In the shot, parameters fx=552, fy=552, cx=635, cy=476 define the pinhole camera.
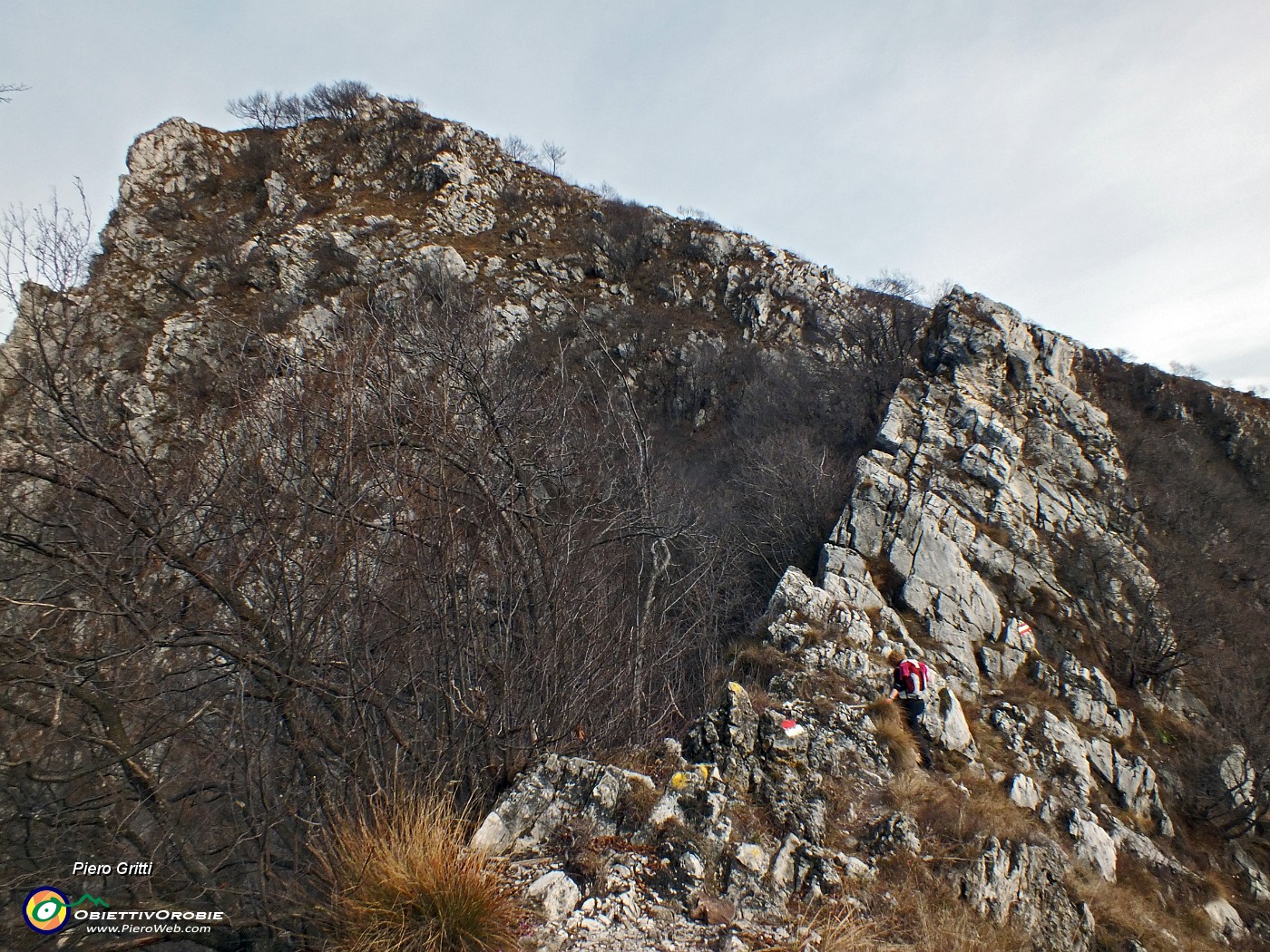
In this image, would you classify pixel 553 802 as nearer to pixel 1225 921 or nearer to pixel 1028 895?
pixel 1028 895

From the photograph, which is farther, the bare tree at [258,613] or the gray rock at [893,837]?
the gray rock at [893,837]

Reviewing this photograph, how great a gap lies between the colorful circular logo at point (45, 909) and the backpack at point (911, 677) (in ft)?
24.0

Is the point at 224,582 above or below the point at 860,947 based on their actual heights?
above

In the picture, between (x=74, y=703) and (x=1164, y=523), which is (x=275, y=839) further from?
(x=1164, y=523)

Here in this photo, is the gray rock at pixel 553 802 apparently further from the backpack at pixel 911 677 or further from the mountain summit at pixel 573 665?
the backpack at pixel 911 677

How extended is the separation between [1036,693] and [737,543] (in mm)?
5881

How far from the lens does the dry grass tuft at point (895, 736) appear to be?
5552mm

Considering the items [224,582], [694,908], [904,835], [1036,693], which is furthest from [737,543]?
[224,582]

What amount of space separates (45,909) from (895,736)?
6.48 m

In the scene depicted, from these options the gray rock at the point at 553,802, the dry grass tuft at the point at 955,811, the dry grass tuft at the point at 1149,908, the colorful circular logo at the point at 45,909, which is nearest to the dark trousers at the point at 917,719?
the dry grass tuft at the point at 955,811

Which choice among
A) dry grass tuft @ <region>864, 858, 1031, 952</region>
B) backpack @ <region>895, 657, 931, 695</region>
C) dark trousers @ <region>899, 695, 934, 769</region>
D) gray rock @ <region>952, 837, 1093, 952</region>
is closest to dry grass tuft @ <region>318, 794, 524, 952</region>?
dry grass tuft @ <region>864, 858, 1031, 952</region>

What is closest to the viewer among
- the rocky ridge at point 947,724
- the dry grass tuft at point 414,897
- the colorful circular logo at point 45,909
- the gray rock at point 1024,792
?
the dry grass tuft at point 414,897

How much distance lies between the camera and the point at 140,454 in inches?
124

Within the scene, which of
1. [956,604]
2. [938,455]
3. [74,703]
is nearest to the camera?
[74,703]
